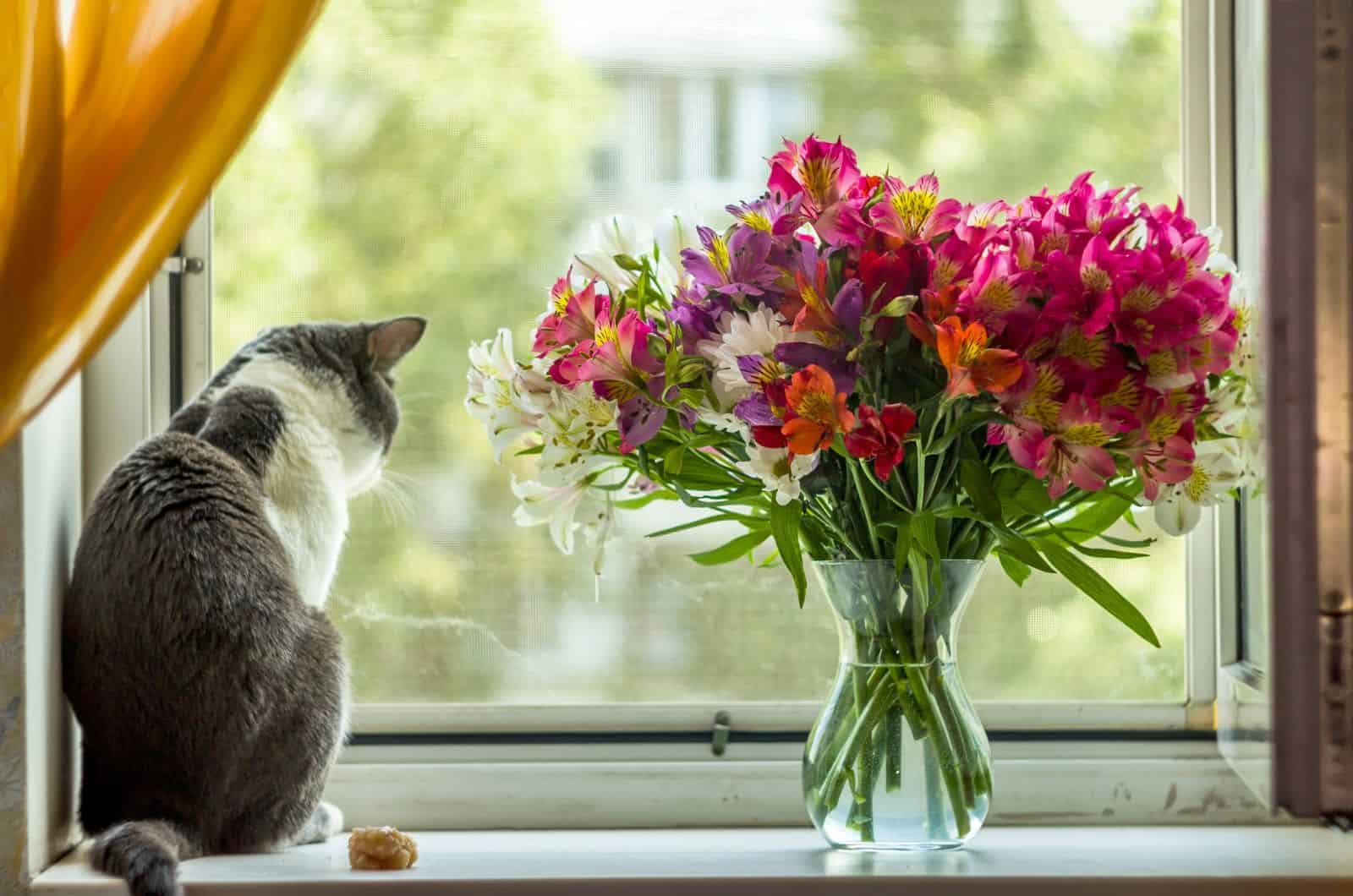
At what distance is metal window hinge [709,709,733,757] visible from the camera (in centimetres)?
126

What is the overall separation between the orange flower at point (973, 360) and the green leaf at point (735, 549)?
0.79ft

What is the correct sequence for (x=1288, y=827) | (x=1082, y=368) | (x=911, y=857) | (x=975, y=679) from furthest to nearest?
(x=975, y=679) → (x=1288, y=827) → (x=911, y=857) → (x=1082, y=368)

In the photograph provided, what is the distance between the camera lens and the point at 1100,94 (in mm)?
1306

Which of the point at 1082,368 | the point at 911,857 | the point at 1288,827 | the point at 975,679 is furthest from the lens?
the point at 975,679

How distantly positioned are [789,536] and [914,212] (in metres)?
0.26

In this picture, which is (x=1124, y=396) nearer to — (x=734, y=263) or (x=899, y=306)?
(x=899, y=306)

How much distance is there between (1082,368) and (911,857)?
0.41 m

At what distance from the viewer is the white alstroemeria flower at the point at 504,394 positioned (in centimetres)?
97

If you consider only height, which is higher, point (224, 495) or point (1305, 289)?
point (1305, 289)

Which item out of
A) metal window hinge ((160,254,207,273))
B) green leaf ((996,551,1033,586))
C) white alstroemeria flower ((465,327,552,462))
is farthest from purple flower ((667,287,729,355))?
metal window hinge ((160,254,207,273))

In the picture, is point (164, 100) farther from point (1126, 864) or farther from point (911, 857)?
point (1126, 864)

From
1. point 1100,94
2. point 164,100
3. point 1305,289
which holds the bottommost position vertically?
point 1305,289

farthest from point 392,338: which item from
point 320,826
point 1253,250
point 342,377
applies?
point 1253,250

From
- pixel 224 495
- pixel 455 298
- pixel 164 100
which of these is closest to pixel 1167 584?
pixel 455 298
